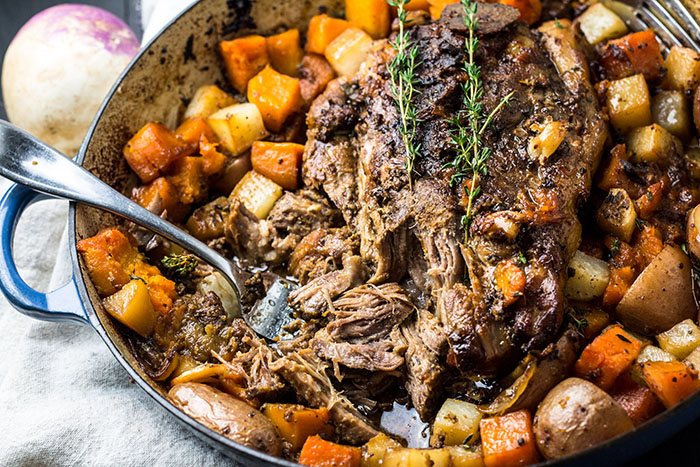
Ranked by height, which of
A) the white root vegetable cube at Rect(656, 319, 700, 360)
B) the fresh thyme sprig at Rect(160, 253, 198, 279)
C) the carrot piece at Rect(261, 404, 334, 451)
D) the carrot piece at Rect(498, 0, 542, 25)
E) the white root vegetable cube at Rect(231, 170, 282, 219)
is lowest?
the carrot piece at Rect(261, 404, 334, 451)

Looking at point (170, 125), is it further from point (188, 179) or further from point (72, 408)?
point (72, 408)

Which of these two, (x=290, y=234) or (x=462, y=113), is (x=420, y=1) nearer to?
(x=462, y=113)

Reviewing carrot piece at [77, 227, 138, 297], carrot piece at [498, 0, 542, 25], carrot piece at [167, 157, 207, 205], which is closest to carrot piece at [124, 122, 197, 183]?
carrot piece at [167, 157, 207, 205]

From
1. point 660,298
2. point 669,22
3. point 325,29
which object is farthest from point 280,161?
point 669,22

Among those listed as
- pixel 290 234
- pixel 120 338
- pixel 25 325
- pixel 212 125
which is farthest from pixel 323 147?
pixel 25 325

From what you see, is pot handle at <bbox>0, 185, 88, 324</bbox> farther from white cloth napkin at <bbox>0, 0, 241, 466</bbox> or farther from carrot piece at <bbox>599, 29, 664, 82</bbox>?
carrot piece at <bbox>599, 29, 664, 82</bbox>

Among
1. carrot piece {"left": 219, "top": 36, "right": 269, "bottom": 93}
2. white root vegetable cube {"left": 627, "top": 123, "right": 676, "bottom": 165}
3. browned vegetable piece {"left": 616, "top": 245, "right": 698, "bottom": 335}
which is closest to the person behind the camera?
browned vegetable piece {"left": 616, "top": 245, "right": 698, "bottom": 335}
